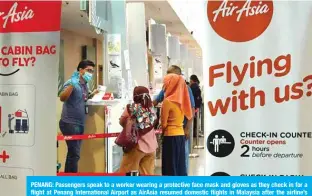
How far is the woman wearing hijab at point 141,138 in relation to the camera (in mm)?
4168

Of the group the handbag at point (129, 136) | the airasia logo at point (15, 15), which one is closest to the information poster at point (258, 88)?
the airasia logo at point (15, 15)

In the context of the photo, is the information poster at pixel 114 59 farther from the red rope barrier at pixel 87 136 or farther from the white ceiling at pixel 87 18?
the white ceiling at pixel 87 18

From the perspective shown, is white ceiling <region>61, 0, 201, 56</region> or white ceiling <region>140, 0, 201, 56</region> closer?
white ceiling <region>61, 0, 201, 56</region>

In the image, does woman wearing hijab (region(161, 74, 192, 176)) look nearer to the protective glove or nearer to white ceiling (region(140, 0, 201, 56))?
the protective glove

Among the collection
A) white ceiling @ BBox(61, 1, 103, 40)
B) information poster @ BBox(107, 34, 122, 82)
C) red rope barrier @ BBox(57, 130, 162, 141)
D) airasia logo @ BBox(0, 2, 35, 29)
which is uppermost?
white ceiling @ BBox(61, 1, 103, 40)

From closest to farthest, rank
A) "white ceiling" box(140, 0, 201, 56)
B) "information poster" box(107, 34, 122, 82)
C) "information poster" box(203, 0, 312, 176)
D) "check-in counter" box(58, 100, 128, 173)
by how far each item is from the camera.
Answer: "information poster" box(203, 0, 312, 176) → "check-in counter" box(58, 100, 128, 173) → "information poster" box(107, 34, 122, 82) → "white ceiling" box(140, 0, 201, 56)

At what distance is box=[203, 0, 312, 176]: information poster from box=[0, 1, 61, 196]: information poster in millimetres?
879

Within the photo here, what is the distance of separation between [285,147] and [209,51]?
60 cm

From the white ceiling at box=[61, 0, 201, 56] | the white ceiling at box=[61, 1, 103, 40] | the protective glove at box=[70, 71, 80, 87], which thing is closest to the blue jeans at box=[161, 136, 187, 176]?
the protective glove at box=[70, 71, 80, 87]

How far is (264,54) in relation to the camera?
2.12m

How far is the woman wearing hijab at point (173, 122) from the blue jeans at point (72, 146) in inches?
37.2

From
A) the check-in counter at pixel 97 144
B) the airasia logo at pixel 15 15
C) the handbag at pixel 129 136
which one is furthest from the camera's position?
the check-in counter at pixel 97 144

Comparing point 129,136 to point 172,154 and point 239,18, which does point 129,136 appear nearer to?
point 172,154

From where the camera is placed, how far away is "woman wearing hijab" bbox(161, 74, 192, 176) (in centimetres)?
471
